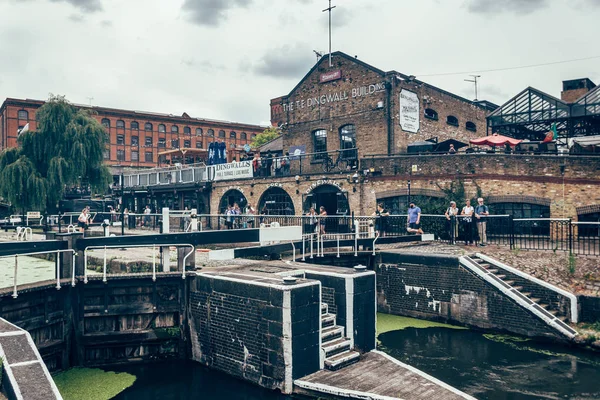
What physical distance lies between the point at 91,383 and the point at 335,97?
18.7 metres

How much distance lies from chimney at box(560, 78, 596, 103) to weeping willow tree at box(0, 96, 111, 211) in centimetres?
2989

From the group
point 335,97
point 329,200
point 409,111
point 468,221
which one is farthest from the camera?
point 335,97

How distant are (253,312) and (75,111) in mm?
A: 21564

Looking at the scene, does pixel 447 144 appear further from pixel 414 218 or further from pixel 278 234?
pixel 278 234

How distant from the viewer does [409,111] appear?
2362cm

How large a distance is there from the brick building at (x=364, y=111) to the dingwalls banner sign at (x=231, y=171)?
300 centimetres

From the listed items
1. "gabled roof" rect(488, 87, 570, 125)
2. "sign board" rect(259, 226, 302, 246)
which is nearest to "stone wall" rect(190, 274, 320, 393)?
"sign board" rect(259, 226, 302, 246)

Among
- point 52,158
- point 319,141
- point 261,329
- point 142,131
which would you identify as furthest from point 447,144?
point 142,131

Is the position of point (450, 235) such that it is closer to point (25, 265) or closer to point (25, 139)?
point (25, 265)

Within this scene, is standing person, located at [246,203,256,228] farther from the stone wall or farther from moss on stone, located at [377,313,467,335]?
the stone wall

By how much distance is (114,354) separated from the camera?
35.0 feet

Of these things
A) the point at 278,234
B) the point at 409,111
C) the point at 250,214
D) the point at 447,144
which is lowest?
the point at 278,234

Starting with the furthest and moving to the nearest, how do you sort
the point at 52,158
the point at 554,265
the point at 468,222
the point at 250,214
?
the point at 52,158, the point at 250,214, the point at 468,222, the point at 554,265

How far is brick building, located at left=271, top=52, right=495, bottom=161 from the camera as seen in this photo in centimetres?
2294
